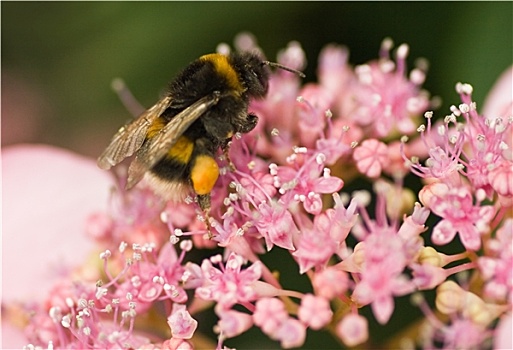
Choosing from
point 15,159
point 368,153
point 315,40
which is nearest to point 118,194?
point 15,159

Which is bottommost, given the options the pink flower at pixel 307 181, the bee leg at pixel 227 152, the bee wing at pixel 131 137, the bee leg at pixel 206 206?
the pink flower at pixel 307 181

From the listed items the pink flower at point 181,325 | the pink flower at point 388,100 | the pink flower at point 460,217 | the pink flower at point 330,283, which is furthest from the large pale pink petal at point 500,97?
the pink flower at point 181,325

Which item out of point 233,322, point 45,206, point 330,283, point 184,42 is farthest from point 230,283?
point 184,42

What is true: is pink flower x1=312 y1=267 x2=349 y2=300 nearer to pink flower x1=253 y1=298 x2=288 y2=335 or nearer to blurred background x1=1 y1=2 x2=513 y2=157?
pink flower x1=253 y1=298 x2=288 y2=335

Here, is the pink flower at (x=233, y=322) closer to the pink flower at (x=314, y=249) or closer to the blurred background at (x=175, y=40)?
the pink flower at (x=314, y=249)

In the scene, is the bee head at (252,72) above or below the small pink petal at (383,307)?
above

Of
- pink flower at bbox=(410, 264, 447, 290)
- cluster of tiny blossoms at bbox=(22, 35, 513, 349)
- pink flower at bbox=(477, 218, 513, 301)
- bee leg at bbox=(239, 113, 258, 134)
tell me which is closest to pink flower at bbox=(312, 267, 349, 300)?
cluster of tiny blossoms at bbox=(22, 35, 513, 349)

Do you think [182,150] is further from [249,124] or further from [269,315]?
[269,315]
